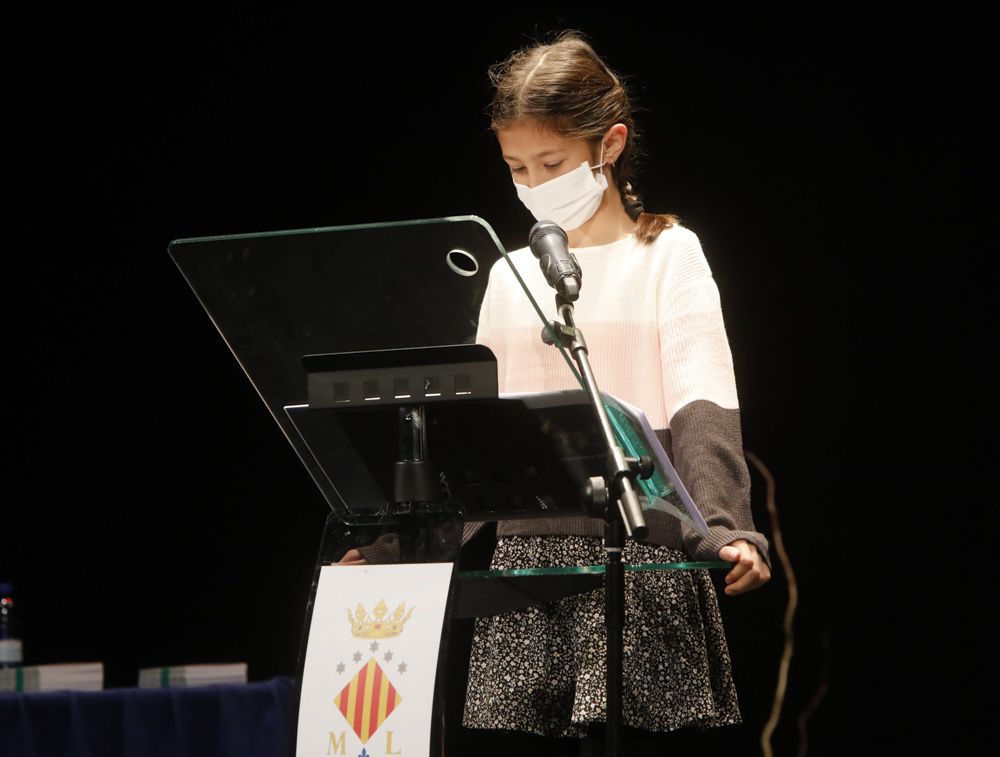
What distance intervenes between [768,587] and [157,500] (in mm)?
1860

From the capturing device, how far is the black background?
9.75 ft

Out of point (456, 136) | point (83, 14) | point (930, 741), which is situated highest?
point (83, 14)

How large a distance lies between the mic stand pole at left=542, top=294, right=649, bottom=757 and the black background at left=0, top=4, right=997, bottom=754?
1868mm

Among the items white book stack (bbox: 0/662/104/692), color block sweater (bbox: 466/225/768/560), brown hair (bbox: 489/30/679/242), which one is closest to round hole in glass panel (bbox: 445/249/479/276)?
color block sweater (bbox: 466/225/768/560)

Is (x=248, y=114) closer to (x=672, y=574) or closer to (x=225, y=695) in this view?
(x=225, y=695)

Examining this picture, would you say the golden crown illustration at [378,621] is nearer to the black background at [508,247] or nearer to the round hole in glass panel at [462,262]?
the round hole in glass panel at [462,262]

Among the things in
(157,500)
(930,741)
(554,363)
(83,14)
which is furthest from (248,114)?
(930,741)

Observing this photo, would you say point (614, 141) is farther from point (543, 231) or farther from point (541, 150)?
point (543, 231)

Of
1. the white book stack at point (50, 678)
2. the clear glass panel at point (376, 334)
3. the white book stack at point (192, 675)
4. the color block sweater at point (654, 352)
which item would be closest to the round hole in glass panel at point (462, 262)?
the clear glass panel at point (376, 334)

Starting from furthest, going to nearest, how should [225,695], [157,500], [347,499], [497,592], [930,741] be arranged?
[157,500]
[930,741]
[225,695]
[347,499]
[497,592]

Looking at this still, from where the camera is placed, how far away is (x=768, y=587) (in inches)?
120

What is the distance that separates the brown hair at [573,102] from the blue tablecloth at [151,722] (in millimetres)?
1073

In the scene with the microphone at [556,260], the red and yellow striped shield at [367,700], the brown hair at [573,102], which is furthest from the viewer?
the brown hair at [573,102]

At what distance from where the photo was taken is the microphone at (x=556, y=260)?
1.38 m
